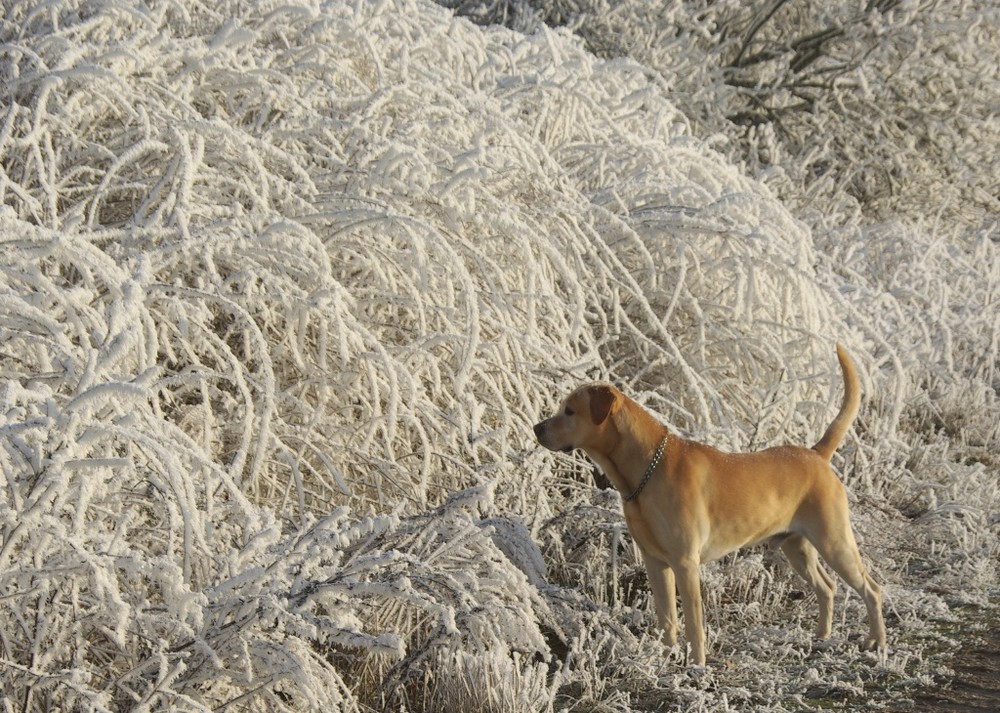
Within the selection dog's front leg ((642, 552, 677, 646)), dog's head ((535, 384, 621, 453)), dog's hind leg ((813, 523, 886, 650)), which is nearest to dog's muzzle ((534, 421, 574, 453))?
dog's head ((535, 384, 621, 453))

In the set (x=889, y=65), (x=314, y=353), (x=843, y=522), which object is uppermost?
(x=889, y=65)

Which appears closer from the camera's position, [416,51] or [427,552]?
[427,552]

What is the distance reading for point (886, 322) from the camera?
7.27 metres

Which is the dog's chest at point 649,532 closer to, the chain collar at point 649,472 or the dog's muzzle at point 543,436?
the chain collar at point 649,472

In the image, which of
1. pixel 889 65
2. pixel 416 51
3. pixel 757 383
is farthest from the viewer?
pixel 889 65

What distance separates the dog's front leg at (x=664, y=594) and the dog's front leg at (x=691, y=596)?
0.32 feet

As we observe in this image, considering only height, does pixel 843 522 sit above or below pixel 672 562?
above

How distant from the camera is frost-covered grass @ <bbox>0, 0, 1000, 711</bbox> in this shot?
3.00 metres

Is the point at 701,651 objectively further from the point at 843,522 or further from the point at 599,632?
the point at 843,522

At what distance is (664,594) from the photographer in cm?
387

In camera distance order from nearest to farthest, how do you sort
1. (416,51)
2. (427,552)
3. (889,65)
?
(427,552)
(416,51)
(889,65)

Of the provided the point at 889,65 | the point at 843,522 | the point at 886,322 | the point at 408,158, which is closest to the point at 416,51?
the point at 408,158

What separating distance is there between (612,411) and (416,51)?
310 centimetres

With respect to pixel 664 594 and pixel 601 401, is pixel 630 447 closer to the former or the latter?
pixel 601 401
